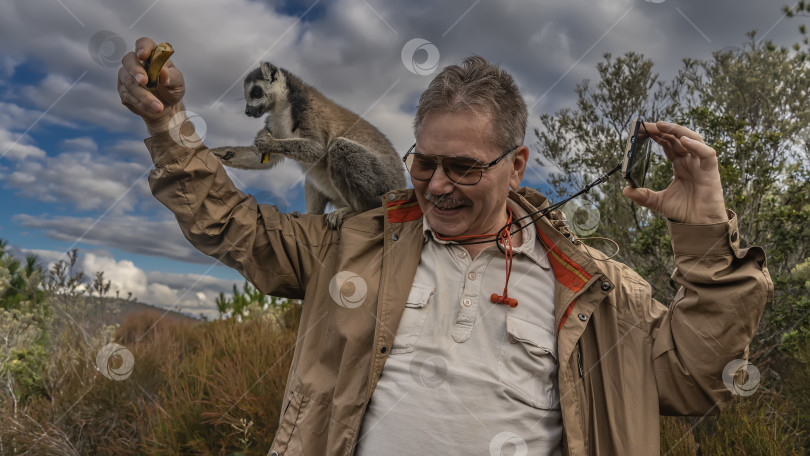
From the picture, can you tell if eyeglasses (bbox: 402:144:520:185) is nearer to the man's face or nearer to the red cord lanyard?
the man's face

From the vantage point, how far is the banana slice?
2.31 meters

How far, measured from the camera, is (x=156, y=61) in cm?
232

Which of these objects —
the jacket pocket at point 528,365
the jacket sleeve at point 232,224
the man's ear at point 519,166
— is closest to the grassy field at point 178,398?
the jacket pocket at point 528,365

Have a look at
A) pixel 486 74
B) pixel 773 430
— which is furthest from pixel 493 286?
pixel 773 430

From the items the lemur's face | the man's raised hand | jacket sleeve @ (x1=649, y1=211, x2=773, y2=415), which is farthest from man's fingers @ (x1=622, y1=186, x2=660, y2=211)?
the lemur's face

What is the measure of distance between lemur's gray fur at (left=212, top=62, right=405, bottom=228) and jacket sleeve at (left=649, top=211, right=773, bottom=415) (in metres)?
1.84

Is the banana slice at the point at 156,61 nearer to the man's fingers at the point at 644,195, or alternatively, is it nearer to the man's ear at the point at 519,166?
the man's ear at the point at 519,166

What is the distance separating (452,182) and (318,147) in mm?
1795

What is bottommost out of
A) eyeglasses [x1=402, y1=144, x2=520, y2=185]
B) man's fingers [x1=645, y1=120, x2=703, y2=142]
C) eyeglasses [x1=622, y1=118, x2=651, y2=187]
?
eyeglasses [x1=402, y1=144, x2=520, y2=185]

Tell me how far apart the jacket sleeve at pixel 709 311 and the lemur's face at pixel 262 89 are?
3528mm

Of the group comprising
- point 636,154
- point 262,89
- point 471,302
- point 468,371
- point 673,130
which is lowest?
point 468,371

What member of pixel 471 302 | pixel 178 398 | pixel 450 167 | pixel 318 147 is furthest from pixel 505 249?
pixel 178 398

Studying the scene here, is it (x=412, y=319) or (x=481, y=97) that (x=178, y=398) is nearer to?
(x=412, y=319)

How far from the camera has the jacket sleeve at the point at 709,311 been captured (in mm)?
2576
